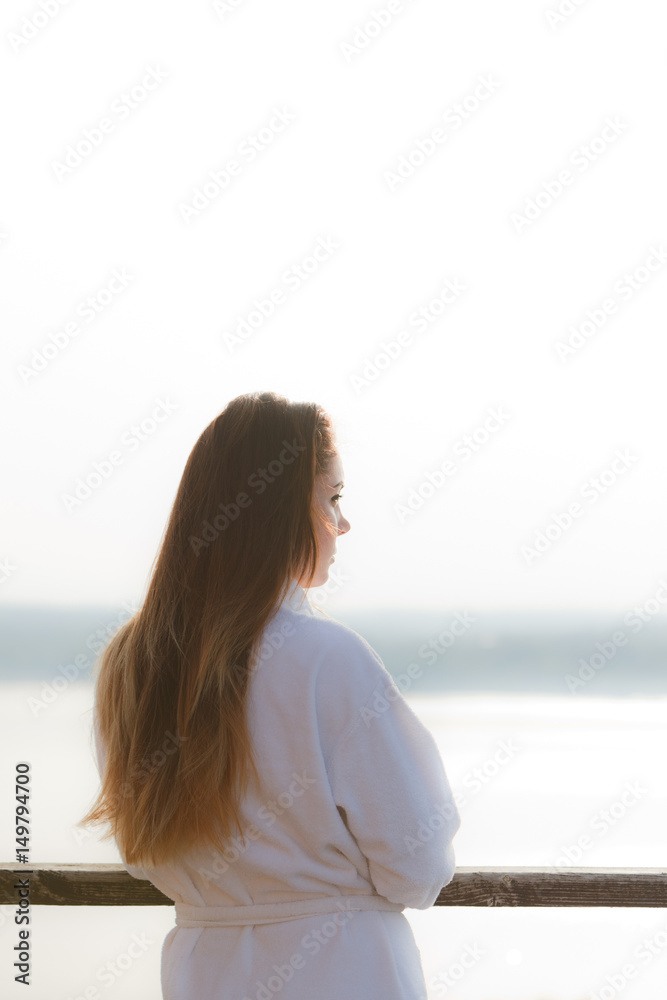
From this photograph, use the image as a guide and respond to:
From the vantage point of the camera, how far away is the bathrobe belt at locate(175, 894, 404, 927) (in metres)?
1.29

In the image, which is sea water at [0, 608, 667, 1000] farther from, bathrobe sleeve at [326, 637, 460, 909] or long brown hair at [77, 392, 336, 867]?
bathrobe sleeve at [326, 637, 460, 909]

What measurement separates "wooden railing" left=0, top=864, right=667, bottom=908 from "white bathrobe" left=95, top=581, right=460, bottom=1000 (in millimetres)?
281

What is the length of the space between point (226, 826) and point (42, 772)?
6551mm

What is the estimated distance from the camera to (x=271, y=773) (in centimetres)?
126

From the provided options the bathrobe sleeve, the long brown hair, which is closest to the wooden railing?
the long brown hair

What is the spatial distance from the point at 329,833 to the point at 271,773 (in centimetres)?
11

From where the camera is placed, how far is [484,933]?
370 cm

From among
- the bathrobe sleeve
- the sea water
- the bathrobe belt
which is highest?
the bathrobe sleeve

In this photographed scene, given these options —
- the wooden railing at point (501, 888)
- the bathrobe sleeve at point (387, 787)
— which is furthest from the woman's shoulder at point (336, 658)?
the wooden railing at point (501, 888)

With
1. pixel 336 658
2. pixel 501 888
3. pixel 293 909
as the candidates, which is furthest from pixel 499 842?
pixel 336 658

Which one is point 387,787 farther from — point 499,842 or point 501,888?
point 499,842

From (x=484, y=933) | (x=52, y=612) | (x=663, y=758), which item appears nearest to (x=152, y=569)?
(x=484, y=933)

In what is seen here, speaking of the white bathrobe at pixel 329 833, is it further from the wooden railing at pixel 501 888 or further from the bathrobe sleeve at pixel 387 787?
the wooden railing at pixel 501 888

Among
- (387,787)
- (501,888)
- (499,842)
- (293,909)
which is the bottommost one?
(499,842)
